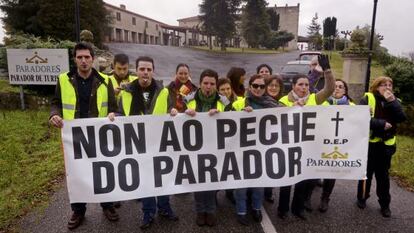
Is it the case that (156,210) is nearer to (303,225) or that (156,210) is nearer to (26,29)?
(303,225)

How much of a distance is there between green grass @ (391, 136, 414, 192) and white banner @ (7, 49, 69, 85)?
914cm

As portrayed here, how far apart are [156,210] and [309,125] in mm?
2197

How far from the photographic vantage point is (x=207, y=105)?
3.93m

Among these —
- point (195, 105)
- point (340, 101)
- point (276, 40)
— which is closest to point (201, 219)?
point (195, 105)

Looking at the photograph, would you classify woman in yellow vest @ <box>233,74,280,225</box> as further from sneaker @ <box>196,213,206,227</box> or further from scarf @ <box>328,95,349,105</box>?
scarf @ <box>328,95,349,105</box>

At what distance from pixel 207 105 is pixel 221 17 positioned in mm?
44280

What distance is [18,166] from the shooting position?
5.88 m

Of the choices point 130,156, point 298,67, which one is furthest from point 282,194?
point 298,67

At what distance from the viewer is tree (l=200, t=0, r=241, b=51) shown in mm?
45906

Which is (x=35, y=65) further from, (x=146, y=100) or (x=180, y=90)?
(x=146, y=100)

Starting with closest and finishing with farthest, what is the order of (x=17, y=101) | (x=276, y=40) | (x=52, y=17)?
(x=17, y=101) → (x=52, y=17) → (x=276, y=40)

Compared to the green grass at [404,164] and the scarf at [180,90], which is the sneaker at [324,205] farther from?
the scarf at [180,90]

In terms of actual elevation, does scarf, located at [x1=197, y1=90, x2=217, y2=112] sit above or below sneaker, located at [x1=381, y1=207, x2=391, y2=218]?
above

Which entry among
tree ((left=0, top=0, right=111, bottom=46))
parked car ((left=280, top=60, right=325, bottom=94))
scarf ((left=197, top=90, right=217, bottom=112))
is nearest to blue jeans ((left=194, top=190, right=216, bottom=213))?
scarf ((left=197, top=90, right=217, bottom=112))
